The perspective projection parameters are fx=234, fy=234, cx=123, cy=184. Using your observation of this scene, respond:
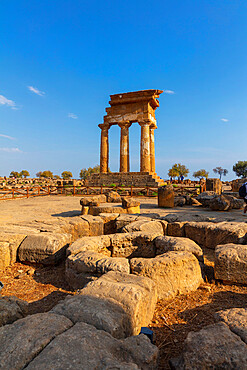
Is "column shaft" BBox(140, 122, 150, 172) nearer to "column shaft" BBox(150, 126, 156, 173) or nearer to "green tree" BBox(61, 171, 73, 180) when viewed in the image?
"column shaft" BBox(150, 126, 156, 173)

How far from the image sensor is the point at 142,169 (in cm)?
2434

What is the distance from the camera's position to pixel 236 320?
7.01 feet

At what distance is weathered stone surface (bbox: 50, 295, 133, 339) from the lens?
2039 mm

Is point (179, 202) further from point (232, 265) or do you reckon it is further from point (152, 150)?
point (152, 150)

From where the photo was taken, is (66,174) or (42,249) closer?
(42,249)

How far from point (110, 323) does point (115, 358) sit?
0.40m

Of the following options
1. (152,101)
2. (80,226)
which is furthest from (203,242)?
(152,101)

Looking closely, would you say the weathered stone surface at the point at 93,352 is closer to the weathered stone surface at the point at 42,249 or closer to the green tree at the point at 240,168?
the weathered stone surface at the point at 42,249

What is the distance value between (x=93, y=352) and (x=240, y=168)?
2714 inches

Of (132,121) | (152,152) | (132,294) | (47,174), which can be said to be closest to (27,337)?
(132,294)

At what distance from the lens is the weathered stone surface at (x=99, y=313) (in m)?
2.04

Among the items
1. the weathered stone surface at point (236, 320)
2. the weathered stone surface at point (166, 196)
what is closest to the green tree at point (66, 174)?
the weathered stone surface at point (166, 196)

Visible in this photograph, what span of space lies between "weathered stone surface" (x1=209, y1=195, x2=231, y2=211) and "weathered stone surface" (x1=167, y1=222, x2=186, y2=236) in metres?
4.89

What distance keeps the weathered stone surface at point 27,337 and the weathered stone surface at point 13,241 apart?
2856mm
